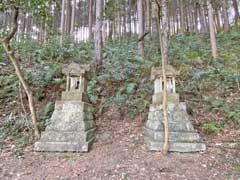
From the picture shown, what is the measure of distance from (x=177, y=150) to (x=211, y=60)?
656cm

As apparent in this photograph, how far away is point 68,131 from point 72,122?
228 mm

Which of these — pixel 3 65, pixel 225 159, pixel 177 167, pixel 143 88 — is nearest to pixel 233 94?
pixel 143 88

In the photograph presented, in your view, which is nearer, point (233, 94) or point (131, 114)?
point (131, 114)

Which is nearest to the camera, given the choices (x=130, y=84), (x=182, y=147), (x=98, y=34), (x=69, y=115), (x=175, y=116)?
(x=182, y=147)

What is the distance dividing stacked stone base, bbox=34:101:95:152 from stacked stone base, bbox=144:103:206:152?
4.80ft

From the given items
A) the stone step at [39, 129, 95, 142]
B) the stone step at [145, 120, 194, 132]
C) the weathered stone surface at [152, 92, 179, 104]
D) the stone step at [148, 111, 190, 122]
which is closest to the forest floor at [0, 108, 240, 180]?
the stone step at [39, 129, 95, 142]

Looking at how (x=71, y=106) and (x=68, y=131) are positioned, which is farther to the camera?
(x=71, y=106)

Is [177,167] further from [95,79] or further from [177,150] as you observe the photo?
[95,79]

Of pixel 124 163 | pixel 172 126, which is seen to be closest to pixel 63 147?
pixel 124 163

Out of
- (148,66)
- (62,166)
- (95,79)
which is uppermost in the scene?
(148,66)

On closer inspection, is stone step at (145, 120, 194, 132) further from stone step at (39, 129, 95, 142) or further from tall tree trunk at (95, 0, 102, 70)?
tall tree trunk at (95, 0, 102, 70)

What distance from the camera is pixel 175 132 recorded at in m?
5.22

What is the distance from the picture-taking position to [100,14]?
27.5 ft

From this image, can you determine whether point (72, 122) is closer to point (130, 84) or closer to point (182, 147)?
point (182, 147)
